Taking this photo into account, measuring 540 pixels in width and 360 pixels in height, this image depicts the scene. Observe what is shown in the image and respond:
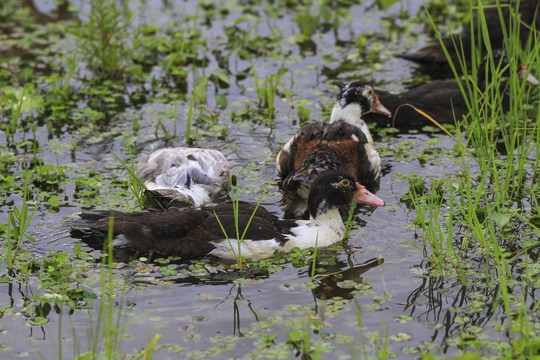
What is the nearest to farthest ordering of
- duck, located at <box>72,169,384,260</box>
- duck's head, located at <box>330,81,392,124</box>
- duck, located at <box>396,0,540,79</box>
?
duck, located at <box>72,169,384,260</box>
duck's head, located at <box>330,81,392,124</box>
duck, located at <box>396,0,540,79</box>

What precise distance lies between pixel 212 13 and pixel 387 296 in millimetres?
7617

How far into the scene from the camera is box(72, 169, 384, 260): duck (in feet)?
19.8

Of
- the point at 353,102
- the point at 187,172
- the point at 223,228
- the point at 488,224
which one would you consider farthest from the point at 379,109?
the point at 223,228

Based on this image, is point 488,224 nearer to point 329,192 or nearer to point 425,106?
point 329,192

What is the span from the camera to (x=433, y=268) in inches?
229

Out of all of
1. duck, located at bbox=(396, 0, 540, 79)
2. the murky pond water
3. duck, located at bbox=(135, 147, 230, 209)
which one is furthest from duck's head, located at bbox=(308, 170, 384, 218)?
duck, located at bbox=(396, 0, 540, 79)

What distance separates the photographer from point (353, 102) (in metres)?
8.35

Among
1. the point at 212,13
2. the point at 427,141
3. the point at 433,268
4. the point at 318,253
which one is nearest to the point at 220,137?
the point at 427,141

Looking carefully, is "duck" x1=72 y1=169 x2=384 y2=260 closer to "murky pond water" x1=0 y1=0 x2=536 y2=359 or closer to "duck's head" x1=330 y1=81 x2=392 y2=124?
"murky pond water" x1=0 y1=0 x2=536 y2=359

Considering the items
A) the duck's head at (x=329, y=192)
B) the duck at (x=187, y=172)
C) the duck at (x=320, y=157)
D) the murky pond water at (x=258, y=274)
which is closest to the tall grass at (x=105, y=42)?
the murky pond water at (x=258, y=274)

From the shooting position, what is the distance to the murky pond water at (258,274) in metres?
5.02

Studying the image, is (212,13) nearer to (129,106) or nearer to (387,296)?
(129,106)

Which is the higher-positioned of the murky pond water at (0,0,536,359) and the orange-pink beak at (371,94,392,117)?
the orange-pink beak at (371,94,392,117)

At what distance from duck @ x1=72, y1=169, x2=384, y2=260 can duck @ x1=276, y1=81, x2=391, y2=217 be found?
499 mm
